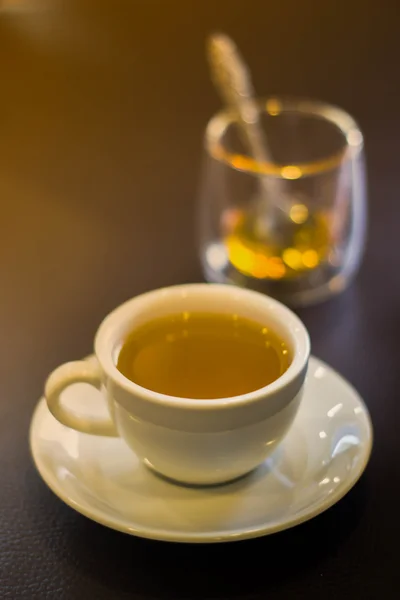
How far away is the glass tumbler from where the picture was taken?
76cm

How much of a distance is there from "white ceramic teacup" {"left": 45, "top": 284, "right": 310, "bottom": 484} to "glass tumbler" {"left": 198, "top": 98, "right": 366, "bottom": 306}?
0.22m

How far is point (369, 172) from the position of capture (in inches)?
36.8

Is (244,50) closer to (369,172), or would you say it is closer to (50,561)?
(369,172)

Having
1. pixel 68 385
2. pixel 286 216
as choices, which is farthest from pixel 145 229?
pixel 68 385

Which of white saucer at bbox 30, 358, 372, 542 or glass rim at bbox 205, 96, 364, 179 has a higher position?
glass rim at bbox 205, 96, 364, 179

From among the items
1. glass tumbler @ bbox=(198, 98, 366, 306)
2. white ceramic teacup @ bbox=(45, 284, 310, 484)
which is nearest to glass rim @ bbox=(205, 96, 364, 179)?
glass tumbler @ bbox=(198, 98, 366, 306)

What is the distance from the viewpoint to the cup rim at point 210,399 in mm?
465

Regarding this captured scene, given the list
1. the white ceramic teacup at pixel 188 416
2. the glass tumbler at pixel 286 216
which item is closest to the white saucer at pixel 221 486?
the white ceramic teacup at pixel 188 416

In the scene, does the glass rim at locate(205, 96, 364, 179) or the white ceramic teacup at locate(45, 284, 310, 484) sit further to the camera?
the glass rim at locate(205, 96, 364, 179)

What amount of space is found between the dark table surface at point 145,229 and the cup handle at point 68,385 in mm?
60

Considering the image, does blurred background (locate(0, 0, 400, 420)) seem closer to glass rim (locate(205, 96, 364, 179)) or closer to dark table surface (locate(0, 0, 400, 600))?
dark table surface (locate(0, 0, 400, 600))

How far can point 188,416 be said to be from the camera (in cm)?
47

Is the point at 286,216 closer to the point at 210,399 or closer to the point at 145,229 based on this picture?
the point at 145,229

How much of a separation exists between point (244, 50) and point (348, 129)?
515 millimetres
